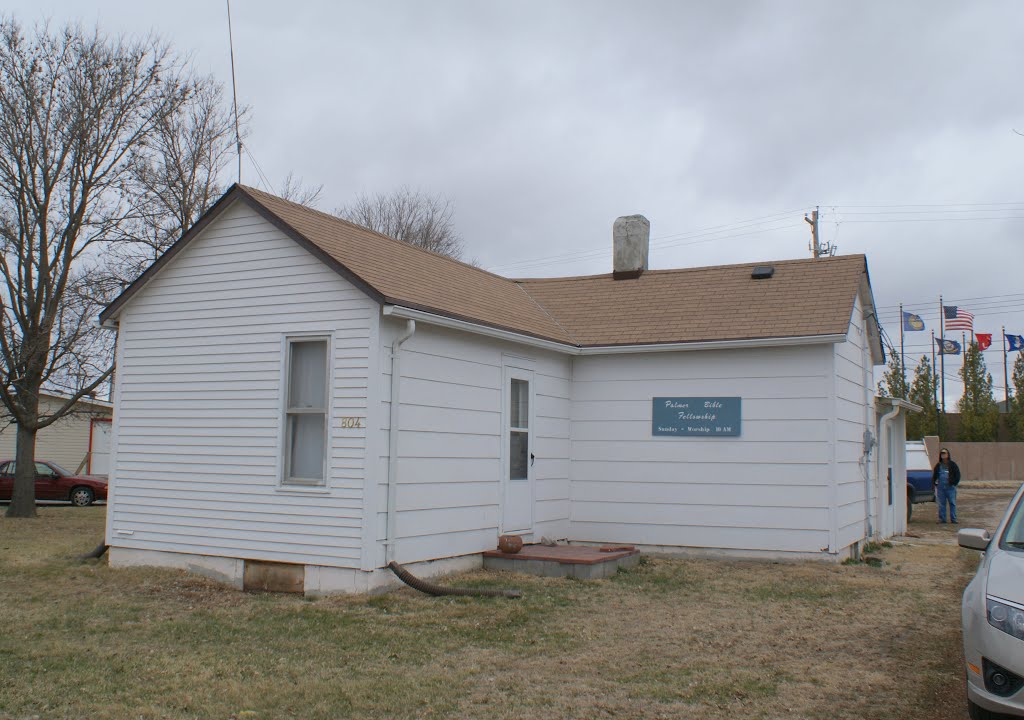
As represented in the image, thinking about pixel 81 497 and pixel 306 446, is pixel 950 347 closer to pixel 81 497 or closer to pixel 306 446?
pixel 81 497

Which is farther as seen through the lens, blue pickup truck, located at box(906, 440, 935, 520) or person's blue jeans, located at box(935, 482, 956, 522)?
blue pickup truck, located at box(906, 440, 935, 520)

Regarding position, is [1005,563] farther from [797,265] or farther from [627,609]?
[797,265]

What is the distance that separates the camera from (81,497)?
24.8 m

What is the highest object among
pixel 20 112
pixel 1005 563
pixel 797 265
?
pixel 20 112

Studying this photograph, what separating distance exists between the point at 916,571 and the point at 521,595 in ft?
18.1

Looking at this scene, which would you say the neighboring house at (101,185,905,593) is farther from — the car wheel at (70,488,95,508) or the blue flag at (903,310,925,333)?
the blue flag at (903,310,925,333)

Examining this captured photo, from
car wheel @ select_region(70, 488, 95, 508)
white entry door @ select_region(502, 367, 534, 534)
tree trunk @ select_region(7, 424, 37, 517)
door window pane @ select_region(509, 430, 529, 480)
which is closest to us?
white entry door @ select_region(502, 367, 534, 534)

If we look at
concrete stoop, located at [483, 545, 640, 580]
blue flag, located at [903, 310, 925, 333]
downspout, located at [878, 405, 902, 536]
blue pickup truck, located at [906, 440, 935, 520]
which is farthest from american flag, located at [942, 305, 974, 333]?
concrete stoop, located at [483, 545, 640, 580]

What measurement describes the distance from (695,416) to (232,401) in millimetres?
5937

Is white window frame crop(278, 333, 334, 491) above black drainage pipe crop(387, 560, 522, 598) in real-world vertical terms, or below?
above

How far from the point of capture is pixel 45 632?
7.49m

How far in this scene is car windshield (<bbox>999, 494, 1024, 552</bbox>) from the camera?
5.58m

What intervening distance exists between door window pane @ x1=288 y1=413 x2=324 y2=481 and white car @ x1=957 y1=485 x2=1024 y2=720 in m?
6.43

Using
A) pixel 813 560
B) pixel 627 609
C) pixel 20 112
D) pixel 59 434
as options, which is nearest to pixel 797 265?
pixel 813 560
